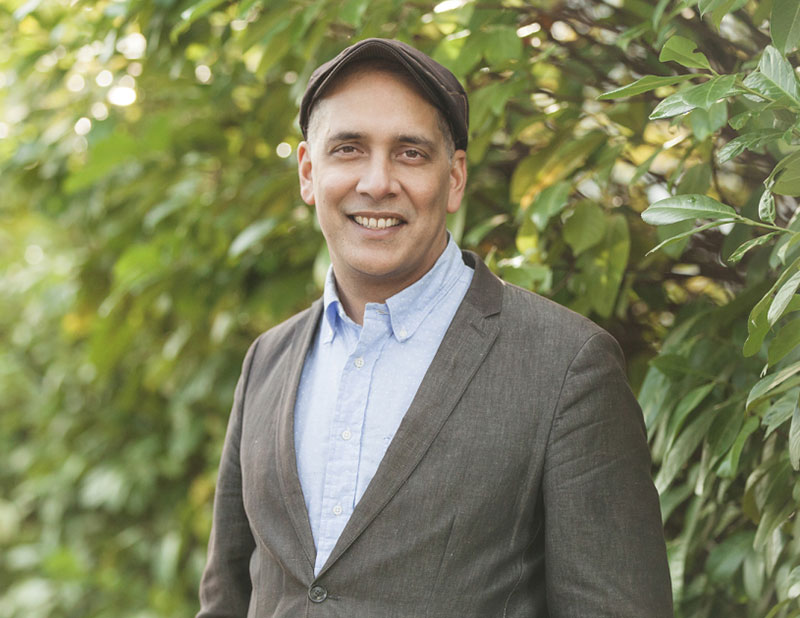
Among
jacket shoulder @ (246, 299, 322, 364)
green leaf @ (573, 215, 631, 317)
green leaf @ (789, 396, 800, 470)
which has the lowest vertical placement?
green leaf @ (573, 215, 631, 317)

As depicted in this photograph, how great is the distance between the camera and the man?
3.87ft

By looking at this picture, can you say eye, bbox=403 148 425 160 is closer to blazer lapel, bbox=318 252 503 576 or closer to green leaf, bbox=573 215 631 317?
blazer lapel, bbox=318 252 503 576

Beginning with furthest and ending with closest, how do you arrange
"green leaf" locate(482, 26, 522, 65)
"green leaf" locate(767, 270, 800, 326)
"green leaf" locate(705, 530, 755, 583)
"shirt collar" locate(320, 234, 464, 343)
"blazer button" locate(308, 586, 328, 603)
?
1. "green leaf" locate(482, 26, 522, 65)
2. "green leaf" locate(705, 530, 755, 583)
3. "shirt collar" locate(320, 234, 464, 343)
4. "blazer button" locate(308, 586, 328, 603)
5. "green leaf" locate(767, 270, 800, 326)

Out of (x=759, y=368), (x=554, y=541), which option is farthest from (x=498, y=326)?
(x=759, y=368)

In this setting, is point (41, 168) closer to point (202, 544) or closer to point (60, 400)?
point (60, 400)

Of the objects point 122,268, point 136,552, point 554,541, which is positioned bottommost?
point 136,552

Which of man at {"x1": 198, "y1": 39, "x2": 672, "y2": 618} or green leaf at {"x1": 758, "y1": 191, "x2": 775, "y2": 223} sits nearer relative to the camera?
green leaf at {"x1": 758, "y1": 191, "x2": 775, "y2": 223}

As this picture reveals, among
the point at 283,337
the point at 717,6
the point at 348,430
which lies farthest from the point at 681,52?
the point at 283,337

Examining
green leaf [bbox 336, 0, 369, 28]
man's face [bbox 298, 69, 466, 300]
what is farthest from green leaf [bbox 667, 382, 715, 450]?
green leaf [bbox 336, 0, 369, 28]

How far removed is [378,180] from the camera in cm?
128

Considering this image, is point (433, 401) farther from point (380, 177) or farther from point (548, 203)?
point (548, 203)

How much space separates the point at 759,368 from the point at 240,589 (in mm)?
971

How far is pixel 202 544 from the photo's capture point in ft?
11.1

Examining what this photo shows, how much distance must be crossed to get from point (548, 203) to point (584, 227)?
0.08m
